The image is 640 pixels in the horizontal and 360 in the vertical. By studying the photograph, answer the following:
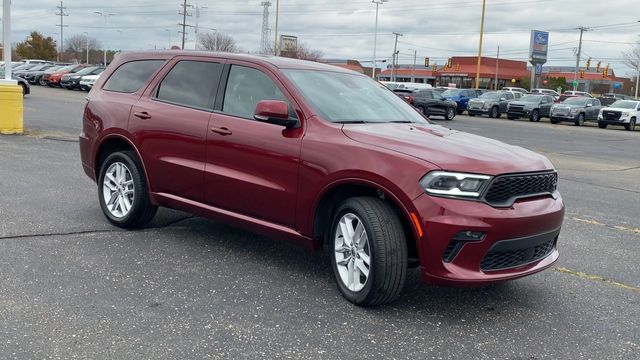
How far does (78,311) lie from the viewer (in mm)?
3941

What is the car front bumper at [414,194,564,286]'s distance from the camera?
3.79 metres

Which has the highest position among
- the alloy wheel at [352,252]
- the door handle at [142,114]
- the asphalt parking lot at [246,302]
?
the door handle at [142,114]

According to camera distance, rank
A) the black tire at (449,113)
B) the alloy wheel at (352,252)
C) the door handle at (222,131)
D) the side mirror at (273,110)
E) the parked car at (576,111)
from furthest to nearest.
Result: the parked car at (576,111), the black tire at (449,113), the door handle at (222,131), the side mirror at (273,110), the alloy wheel at (352,252)

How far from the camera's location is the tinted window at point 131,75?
Result: 5.96 metres

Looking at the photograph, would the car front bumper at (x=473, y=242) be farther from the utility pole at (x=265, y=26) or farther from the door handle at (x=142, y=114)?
the utility pole at (x=265, y=26)

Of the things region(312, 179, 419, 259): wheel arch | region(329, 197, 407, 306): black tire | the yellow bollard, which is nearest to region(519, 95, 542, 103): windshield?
the yellow bollard

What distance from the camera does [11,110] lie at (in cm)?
1322

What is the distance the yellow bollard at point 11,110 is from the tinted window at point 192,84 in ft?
29.3

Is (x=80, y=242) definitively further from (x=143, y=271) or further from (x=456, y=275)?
(x=456, y=275)

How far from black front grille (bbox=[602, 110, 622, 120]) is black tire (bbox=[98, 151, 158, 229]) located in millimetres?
30798

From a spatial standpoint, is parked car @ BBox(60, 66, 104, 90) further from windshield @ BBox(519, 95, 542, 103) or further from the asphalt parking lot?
the asphalt parking lot

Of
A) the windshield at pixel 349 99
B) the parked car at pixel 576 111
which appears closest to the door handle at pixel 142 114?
the windshield at pixel 349 99

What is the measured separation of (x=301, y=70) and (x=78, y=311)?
2.55 meters

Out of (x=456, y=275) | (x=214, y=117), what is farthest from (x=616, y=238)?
(x=214, y=117)
